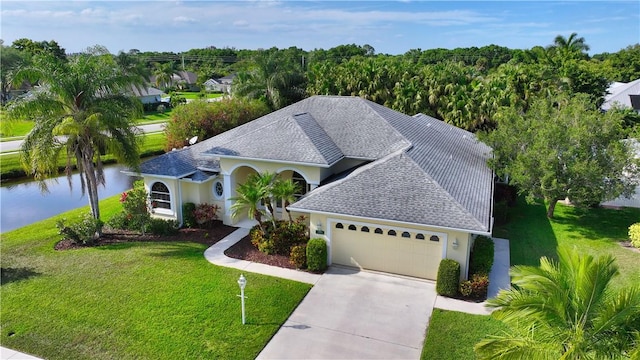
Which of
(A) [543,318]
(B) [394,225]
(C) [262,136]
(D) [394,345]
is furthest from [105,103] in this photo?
(A) [543,318]

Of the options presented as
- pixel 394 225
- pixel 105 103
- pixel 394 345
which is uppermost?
pixel 105 103

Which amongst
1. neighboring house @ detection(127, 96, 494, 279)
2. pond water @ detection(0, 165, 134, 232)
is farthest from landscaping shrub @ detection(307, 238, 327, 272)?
pond water @ detection(0, 165, 134, 232)

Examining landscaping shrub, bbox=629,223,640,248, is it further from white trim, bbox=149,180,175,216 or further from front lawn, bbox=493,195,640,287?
white trim, bbox=149,180,175,216

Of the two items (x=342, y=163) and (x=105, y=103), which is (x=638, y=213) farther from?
(x=105, y=103)

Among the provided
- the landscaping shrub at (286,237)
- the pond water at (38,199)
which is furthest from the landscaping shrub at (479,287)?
the pond water at (38,199)

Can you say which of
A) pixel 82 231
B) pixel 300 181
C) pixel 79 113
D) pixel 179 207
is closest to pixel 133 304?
pixel 82 231

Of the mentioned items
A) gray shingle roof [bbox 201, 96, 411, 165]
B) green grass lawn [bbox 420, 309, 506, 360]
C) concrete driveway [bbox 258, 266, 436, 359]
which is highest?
gray shingle roof [bbox 201, 96, 411, 165]

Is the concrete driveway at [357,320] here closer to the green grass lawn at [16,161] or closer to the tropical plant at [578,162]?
the tropical plant at [578,162]
